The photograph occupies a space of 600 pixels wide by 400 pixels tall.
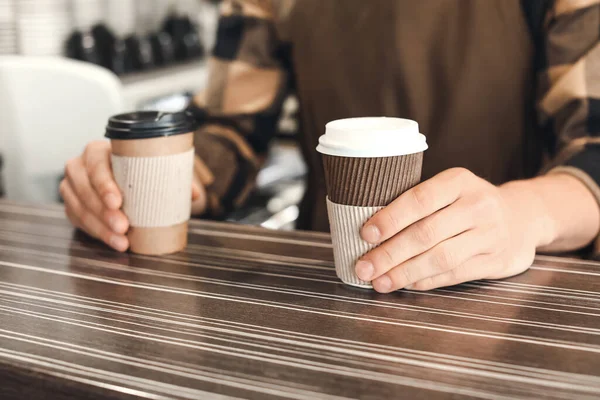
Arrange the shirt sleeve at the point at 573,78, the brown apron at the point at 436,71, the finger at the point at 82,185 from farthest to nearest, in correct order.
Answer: the brown apron at the point at 436,71
the shirt sleeve at the point at 573,78
the finger at the point at 82,185

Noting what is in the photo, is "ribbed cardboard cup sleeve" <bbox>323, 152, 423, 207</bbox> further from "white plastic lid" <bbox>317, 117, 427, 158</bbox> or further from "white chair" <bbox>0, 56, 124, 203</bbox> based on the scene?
"white chair" <bbox>0, 56, 124, 203</bbox>

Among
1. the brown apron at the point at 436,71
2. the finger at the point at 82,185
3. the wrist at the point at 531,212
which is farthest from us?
the brown apron at the point at 436,71

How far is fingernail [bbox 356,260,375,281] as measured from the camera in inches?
27.3

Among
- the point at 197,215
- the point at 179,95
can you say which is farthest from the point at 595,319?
the point at 179,95

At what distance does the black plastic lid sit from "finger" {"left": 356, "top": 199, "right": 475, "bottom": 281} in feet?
0.93

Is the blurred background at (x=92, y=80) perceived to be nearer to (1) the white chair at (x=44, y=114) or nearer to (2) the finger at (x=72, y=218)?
(1) the white chair at (x=44, y=114)

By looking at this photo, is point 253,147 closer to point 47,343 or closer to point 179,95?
point 47,343

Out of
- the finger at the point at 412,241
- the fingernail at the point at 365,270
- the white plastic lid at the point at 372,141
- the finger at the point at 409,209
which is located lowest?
the fingernail at the point at 365,270

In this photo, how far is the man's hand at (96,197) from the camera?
2.80 ft

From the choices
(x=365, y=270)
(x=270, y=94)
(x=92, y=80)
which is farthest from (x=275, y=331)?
(x=92, y=80)

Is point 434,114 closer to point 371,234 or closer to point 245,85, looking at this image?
point 245,85

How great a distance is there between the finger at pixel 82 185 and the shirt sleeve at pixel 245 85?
1.44 feet

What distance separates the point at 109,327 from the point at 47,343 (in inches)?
2.3

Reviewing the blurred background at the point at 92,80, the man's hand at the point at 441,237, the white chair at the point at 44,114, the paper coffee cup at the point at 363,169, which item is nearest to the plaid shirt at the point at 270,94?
the blurred background at the point at 92,80
